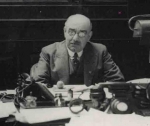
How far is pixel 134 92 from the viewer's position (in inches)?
63.3

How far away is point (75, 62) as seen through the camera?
2762 millimetres

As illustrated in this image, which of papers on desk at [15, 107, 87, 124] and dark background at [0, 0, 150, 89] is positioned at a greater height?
dark background at [0, 0, 150, 89]

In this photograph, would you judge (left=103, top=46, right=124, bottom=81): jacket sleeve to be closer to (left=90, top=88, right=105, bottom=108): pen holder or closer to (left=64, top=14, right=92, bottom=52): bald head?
(left=64, top=14, right=92, bottom=52): bald head

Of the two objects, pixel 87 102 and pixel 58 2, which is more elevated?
pixel 58 2

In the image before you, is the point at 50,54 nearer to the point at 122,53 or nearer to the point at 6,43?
the point at 6,43

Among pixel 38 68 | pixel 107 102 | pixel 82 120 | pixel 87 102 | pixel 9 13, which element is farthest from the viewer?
pixel 9 13

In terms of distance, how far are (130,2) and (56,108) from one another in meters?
2.55

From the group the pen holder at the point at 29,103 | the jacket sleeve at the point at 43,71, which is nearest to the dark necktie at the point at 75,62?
the jacket sleeve at the point at 43,71

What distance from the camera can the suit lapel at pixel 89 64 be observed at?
2.74 metres

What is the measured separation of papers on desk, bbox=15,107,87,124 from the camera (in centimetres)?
138

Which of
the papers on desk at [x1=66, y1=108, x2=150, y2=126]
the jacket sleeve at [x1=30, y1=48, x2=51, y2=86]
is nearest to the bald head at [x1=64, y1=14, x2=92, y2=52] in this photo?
the jacket sleeve at [x1=30, y1=48, x2=51, y2=86]

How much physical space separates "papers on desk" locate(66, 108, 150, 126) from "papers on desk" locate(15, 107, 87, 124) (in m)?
0.07

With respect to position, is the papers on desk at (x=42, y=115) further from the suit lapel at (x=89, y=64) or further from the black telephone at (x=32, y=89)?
the suit lapel at (x=89, y=64)

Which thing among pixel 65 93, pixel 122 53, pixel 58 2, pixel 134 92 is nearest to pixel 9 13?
pixel 58 2
